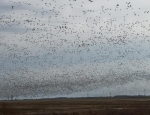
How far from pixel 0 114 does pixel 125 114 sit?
21.3 meters

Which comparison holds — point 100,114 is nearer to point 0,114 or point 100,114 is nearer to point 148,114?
point 148,114

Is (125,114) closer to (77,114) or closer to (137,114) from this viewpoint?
(137,114)

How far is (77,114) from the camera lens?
2254 inches

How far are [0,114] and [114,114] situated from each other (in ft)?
63.7

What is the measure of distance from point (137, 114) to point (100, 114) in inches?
244

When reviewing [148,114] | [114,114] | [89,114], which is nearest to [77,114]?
[89,114]

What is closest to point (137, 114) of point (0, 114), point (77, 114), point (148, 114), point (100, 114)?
point (148, 114)

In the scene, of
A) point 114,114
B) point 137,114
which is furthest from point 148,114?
point 114,114

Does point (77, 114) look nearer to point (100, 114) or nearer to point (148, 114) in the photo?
point (100, 114)

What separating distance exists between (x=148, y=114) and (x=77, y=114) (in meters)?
11.4

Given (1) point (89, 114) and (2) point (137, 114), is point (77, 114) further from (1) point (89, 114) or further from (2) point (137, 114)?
(2) point (137, 114)

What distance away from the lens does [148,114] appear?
5703cm

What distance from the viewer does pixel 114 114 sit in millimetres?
60219

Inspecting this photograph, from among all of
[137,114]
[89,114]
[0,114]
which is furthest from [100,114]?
[0,114]
